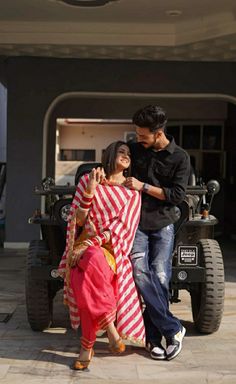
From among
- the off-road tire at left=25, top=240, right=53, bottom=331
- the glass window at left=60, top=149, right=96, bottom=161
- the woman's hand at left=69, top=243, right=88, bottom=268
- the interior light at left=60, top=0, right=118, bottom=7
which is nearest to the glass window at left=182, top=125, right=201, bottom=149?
the glass window at left=60, top=149, right=96, bottom=161

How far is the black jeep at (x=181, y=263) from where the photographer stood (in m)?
4.62

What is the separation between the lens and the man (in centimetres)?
420

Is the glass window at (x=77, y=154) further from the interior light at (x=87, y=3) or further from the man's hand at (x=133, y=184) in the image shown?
the man's hand at (x=133, y=184)

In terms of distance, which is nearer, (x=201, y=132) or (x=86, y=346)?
(x=86, y=346)

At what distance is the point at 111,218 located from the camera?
13.6ft

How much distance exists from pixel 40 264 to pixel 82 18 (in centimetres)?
531

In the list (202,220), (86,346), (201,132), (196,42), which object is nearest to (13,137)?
(196,42)

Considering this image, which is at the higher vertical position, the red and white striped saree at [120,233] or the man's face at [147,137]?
the man's face at [147,137]

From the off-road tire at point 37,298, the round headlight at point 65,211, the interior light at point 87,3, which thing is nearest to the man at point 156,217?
the round headlight at point 65,211

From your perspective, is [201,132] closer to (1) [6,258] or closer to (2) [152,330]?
(1) [6,258]

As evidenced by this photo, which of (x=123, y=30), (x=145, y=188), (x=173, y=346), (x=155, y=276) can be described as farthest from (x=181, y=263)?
(x=123, y=30)

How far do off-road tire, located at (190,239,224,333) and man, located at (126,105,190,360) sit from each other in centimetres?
43

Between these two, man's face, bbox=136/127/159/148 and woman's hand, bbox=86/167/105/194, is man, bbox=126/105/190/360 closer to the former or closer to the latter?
man's face, bbox=136/127/159/148

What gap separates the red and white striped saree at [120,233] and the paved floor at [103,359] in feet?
0.85
